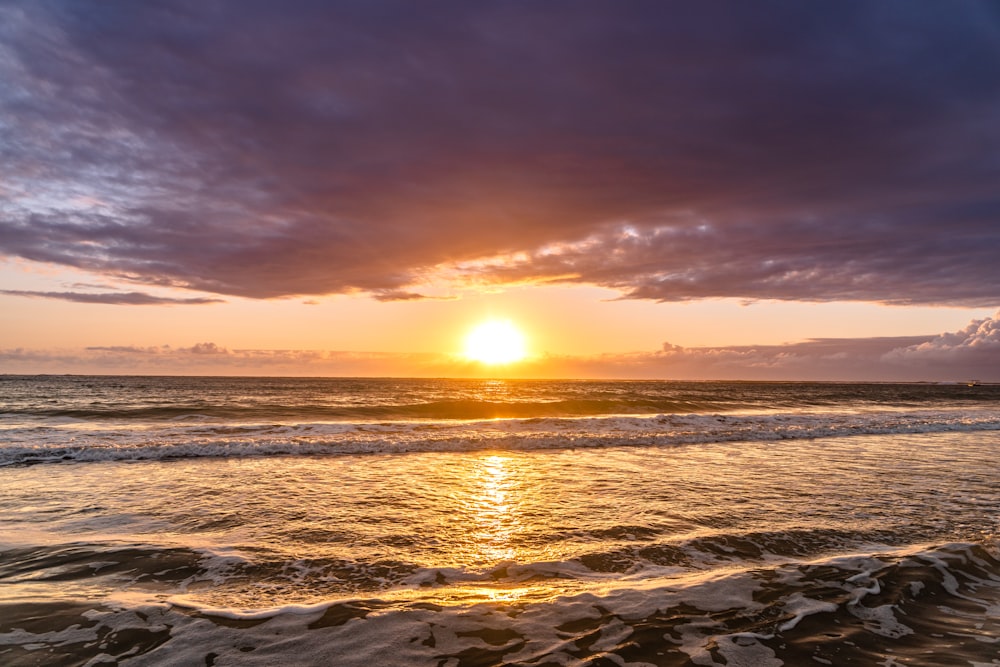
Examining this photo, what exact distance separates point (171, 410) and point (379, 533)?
1306 inches

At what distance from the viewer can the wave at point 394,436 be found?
18.6m

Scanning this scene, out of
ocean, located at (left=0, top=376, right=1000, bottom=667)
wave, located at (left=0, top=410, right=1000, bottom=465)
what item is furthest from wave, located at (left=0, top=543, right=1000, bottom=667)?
wave, located at (left=0, top=410, right=1000, bottom=465)

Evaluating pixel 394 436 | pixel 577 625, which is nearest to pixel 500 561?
pixel 577 625

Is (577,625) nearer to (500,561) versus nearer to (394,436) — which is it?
(500,561)

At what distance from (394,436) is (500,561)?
15.5 meters

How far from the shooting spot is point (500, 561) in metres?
7.58

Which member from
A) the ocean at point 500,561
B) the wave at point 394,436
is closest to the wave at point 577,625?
the ocean at point 500,561

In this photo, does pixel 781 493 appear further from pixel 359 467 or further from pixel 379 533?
pixel 359 467

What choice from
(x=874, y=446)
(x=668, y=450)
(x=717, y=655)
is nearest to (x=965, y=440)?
(x=874, y=446)

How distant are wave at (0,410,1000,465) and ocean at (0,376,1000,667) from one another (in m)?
1.36

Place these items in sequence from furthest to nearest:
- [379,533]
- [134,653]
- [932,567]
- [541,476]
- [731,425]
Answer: [731,425]
[541,476]
[379,533]
[932,567]
[134,653]

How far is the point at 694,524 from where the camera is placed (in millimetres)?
9266

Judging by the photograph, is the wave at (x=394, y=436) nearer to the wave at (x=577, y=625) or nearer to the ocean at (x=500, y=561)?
the ocean at (x=500, y=561)

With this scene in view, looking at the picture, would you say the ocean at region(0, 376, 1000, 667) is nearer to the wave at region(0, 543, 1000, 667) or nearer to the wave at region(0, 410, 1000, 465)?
the wave at region(0, 543, 1000, 667)
